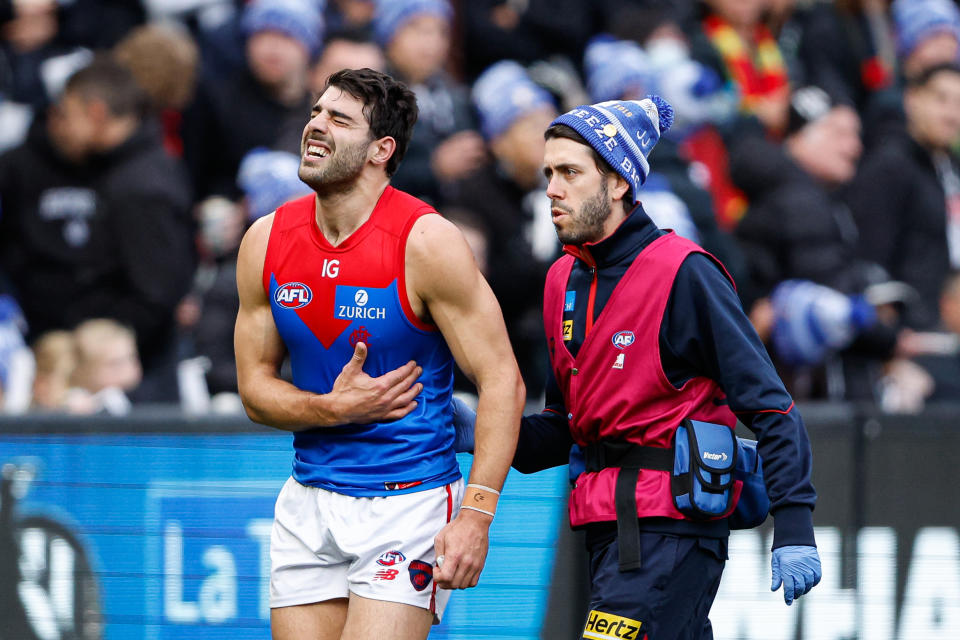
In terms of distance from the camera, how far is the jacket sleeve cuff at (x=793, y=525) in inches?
183

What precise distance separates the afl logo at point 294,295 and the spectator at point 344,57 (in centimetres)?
448

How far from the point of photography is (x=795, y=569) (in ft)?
15.1

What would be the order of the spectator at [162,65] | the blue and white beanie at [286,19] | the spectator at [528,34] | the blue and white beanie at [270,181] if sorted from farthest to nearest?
the spectator at [528,34], the blue and white beanie at [286,19], the spectator at [162,65], the blue and white beanie at [270,181]

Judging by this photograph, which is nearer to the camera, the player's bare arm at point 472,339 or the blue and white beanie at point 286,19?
the player's bare arm at point 472,339

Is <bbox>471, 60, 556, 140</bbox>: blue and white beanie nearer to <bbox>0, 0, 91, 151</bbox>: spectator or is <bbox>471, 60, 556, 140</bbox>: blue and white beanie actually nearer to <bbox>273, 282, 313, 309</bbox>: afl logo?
<bbox>0, 0, 91, 151</bbox>: spectator

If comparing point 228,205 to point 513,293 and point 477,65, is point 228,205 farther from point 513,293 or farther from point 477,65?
point 477,65

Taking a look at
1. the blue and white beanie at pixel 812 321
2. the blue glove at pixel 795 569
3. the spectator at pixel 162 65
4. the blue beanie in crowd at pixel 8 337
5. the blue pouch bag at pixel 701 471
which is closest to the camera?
the blue glove at pixel 795 569

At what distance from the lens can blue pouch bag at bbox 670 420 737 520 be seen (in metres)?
4.72

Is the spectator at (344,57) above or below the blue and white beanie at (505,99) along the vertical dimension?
above

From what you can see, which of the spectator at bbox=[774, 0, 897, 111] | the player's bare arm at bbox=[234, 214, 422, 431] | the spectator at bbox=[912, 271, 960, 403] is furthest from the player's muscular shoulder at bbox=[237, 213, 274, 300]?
the spectator at bbox=[774, 0, 897, 111]

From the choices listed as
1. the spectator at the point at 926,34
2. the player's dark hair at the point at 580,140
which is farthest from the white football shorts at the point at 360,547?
the spectator at the point at 926,34

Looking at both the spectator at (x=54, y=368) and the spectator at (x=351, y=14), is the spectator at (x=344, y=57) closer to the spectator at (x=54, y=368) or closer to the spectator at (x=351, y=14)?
the spectator at (x=351, y=14)

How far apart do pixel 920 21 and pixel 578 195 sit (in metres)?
7.89

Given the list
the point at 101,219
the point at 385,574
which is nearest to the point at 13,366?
the point at 101,219
